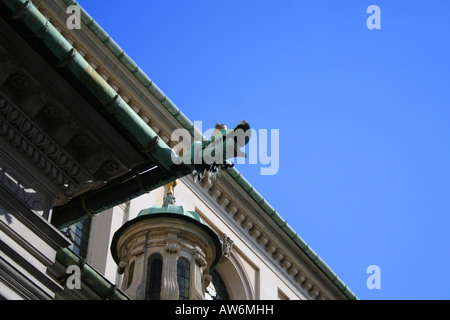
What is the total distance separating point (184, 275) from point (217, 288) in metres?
9.30

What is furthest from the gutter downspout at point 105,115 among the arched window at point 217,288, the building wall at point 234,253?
the arched window at point 217,288

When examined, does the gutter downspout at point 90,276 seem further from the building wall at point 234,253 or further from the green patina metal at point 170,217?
the building wall at point 234,253

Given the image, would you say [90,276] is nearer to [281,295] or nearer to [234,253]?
[234,253]

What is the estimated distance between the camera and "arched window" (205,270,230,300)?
26.2 metres

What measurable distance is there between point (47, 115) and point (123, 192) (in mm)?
1429

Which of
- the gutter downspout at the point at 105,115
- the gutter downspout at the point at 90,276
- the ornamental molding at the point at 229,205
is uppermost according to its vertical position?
the ornamental molding at the point at 229,205

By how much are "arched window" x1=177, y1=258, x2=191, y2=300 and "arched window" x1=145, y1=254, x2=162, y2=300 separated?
350 mm

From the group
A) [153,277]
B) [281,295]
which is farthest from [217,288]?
[153,277]

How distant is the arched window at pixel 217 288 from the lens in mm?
26156

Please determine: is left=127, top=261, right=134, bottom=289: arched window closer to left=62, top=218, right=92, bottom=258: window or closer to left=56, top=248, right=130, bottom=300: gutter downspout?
left=56, top=248, right=130, bottom=300: gutter downspout

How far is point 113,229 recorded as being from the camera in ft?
75.5

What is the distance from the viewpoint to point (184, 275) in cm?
1758

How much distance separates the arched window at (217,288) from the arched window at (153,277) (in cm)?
825

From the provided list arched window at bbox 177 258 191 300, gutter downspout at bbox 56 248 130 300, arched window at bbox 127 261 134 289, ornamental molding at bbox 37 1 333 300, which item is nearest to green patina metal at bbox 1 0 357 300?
ornamental molding at bbox 37 1 333 300
